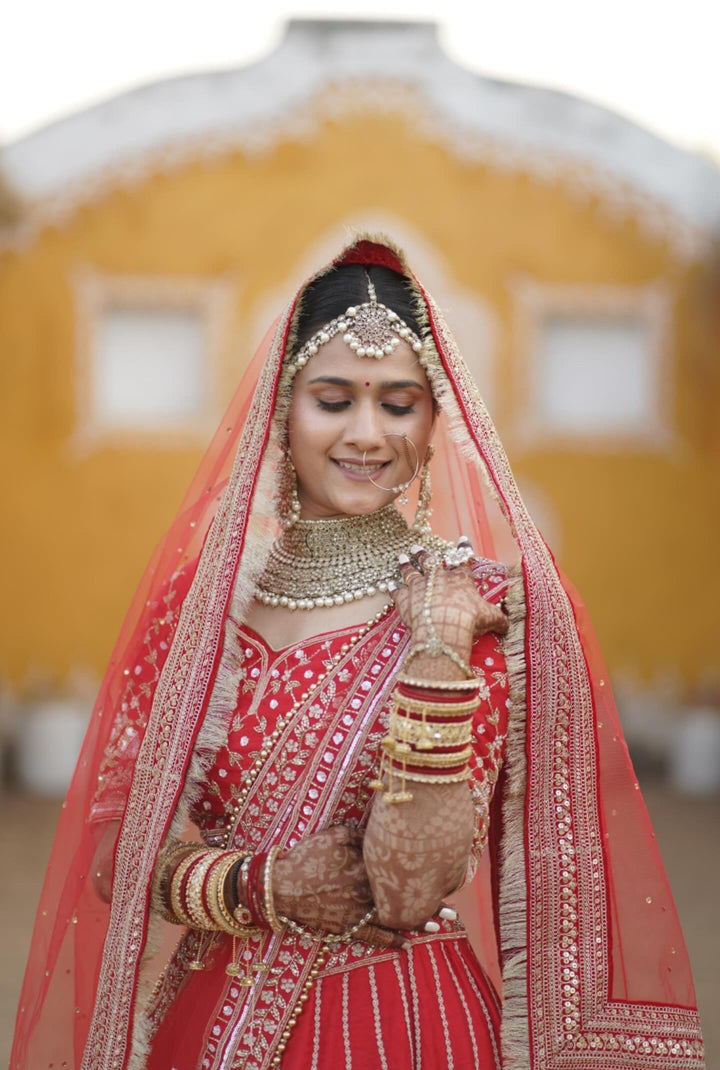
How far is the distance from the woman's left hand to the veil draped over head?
98mm

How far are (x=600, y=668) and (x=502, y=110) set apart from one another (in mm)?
8689

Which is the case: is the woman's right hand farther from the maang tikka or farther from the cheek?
the maang tikka

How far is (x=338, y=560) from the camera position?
2.16 meters

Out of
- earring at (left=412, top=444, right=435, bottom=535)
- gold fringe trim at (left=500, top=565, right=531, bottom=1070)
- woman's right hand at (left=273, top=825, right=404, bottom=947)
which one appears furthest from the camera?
earring at (left=412, top=444, right=435, bottom=535)

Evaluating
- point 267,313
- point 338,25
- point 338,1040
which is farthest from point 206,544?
point 338,25

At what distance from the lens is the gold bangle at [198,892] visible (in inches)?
75.8

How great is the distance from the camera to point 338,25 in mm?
9977

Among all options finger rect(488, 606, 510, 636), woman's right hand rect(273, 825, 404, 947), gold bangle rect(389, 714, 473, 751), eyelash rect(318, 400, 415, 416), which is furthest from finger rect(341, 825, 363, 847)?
eyelash rect(318, 400, 415, 416)

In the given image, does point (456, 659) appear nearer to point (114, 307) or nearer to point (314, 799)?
point (314, 799)

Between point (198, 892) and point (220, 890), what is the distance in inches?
1.6

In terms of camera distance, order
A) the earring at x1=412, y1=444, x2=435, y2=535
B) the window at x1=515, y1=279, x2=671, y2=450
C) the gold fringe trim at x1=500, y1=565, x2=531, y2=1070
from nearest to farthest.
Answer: the gold fringe trim at x1=500, y1=565, x2=531, y2=1070 < the earring at x1=412, y1=444, x2=435, y2=535 < the window at x1=515, y1=279, x2=671, y2=450

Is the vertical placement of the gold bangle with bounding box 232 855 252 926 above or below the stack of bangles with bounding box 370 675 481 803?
below

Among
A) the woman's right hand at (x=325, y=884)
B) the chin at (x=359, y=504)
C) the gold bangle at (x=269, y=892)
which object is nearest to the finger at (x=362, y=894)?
the woman's right hand at (x=325, y=884)

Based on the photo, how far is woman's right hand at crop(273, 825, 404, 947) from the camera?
1.86 meters
